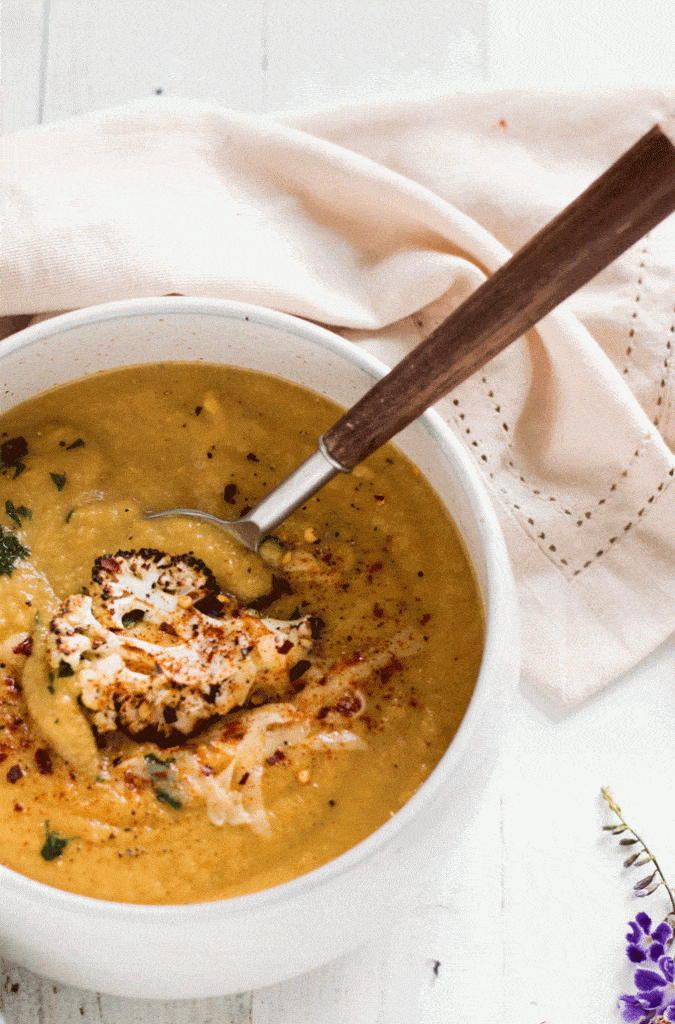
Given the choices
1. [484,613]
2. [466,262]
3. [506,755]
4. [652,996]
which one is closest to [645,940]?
[652,996]

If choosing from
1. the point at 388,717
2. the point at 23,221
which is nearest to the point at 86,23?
the point at 23,221

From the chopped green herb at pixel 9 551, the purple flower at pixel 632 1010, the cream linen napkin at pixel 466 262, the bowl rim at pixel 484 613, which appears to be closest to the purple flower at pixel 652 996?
the purple flower at pixel 632 1010

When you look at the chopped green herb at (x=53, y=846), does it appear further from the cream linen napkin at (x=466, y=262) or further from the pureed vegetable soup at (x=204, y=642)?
the cream linen napkin at (x=466, y=262)

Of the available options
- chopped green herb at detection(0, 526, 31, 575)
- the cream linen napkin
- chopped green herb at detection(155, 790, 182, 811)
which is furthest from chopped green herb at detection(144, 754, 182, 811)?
the cream linen napkin

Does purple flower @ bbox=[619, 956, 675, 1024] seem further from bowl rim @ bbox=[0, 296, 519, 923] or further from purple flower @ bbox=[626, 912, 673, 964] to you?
bowl rim @ bbox=[0, 296, 519, 923]

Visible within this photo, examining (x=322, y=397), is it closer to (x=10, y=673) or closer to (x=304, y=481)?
(x=304, y=481)

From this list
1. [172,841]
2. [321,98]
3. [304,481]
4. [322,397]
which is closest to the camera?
[172,841]

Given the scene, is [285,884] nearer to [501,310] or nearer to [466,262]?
[501,310]
